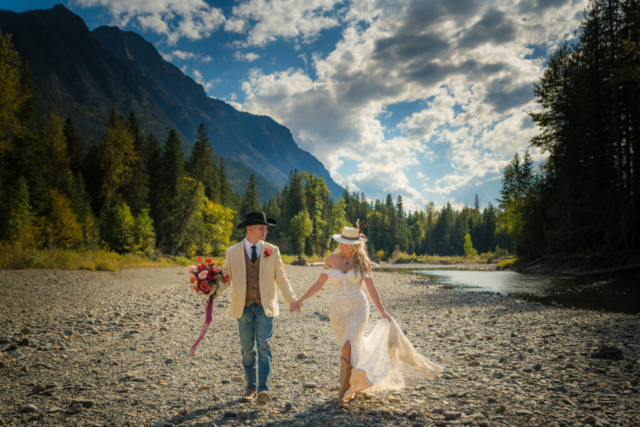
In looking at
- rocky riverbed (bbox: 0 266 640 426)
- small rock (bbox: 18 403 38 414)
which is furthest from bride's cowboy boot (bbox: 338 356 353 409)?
small rock (bbox: 18 403 38 414)

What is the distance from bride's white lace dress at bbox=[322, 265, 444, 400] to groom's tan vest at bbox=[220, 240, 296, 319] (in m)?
0.74

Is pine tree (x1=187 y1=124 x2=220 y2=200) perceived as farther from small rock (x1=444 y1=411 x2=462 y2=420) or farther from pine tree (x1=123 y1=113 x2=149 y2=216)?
small rock (x1=444 y1=411 x2=462 y2=420)

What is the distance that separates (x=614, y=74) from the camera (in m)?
23.0

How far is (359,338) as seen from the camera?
4449mm

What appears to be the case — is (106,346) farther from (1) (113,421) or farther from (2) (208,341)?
(1) (113,421)

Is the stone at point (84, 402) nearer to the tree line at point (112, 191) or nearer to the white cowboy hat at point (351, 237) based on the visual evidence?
the white cowboy hat at point (351, 237)

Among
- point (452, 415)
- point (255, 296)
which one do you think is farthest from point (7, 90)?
point (452, 415)

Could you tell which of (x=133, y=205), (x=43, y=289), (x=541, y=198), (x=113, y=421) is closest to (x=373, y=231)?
(x=541, y=198)

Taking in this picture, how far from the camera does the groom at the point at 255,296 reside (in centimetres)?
453

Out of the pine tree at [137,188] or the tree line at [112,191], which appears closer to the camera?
the tree line at [112,191]

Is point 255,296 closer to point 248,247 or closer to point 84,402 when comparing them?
point 248,247

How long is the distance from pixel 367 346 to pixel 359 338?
297 millimetres

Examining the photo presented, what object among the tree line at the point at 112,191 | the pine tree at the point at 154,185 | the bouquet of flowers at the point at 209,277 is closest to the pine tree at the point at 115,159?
the tree line at the point at 112,191

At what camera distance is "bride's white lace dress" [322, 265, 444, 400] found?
4363mm
